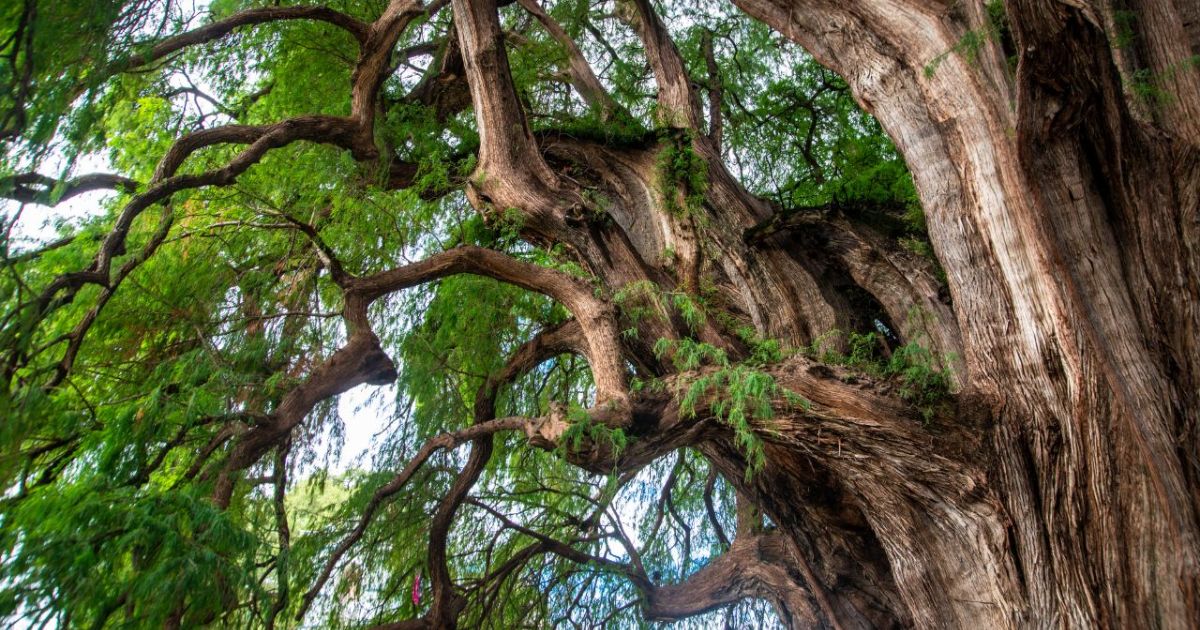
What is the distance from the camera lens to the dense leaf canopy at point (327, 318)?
3076 mm

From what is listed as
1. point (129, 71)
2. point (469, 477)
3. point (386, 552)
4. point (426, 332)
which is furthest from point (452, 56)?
point (386, 552)

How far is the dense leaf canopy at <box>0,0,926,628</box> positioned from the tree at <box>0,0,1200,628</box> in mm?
27

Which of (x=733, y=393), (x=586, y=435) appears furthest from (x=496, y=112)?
(x=733, y=393)

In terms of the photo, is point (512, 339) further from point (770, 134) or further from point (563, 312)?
point (770, 134)

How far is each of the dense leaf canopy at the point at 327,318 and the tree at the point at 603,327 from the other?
0.09 ft

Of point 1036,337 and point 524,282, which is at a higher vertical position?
point 524,282

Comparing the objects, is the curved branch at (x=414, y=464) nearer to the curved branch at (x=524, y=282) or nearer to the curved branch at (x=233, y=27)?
the curved branch at (x=524, y=282)

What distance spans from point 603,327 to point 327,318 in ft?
6.64

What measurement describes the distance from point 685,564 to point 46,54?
5.19m

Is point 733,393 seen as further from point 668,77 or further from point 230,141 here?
point 668,77

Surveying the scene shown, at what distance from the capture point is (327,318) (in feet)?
17.9

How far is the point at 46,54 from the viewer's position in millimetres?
3168

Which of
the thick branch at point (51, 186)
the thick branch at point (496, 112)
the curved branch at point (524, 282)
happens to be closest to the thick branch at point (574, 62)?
the thick branch at point (496, 112)

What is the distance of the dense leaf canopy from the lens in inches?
121
